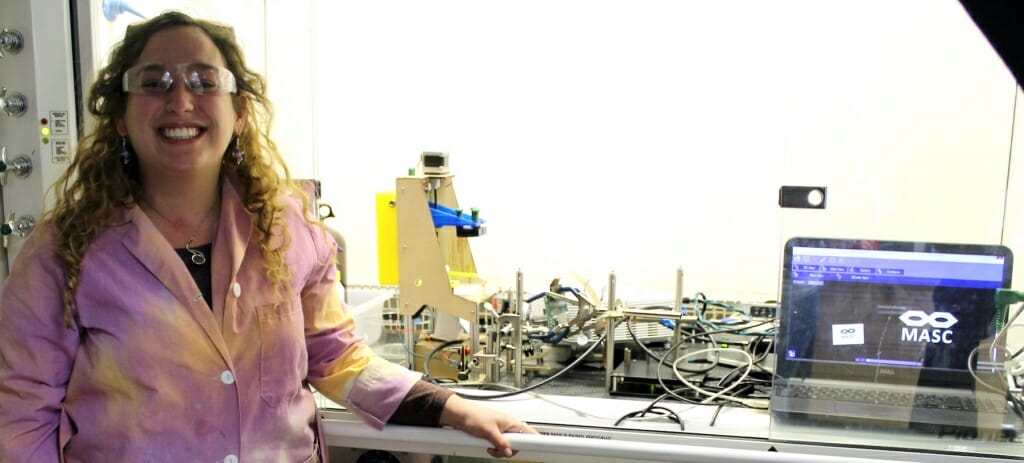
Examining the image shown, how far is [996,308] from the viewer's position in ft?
3.89

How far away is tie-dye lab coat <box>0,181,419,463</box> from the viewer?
922 mm

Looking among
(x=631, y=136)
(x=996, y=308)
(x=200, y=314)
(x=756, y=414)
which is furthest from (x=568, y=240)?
(x=200, y=314)

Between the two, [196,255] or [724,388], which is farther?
[724,388]

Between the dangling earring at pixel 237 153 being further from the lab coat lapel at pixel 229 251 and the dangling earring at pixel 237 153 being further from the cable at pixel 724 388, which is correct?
the cable at pixel 724 388

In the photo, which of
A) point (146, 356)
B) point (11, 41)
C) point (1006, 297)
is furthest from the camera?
point (11, 41)

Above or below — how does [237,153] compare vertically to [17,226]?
above

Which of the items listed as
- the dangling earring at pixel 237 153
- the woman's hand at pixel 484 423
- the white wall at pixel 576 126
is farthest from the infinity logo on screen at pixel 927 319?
the dangling earring at pixel 237 153

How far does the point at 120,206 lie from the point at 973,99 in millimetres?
1471

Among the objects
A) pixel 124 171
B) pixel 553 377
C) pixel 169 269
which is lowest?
pixel 553 377

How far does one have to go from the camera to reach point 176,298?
98cm

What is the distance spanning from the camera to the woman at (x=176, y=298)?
3.08 feet

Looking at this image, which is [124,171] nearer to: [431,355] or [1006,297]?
[431,355]

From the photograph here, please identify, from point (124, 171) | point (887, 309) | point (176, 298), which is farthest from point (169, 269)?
point (887, 309)

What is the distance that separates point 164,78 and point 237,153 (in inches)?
6.9
